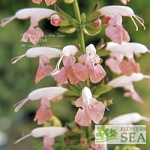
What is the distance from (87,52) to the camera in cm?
112

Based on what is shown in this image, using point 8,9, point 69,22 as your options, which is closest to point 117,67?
point 69,22

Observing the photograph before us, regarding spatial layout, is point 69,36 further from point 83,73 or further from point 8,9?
point 83,73

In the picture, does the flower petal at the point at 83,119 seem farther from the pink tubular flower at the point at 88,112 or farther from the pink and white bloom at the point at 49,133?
the pink and white bloom at the point at 49,133

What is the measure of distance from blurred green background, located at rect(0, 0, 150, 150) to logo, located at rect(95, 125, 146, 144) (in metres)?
1.73

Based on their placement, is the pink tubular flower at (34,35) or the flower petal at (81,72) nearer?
the flower petal at (81,72)

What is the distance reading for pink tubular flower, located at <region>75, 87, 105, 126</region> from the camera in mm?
1053

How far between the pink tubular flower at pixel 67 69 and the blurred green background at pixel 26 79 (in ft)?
6.20

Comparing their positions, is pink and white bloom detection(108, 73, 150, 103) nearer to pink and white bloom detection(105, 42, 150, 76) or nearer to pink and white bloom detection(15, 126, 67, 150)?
pink and white bloom detection(105, 42, 150, 76)

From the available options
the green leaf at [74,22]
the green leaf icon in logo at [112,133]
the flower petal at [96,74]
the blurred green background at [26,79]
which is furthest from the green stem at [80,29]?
the blurred green background at [26,79]

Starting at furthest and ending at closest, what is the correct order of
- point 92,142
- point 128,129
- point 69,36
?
point 69,36 < point 128,129 < point 92,142

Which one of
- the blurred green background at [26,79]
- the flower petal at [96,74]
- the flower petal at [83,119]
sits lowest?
the flower petal at [83,119]

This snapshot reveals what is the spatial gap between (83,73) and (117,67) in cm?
31

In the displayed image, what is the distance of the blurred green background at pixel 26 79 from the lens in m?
3.13

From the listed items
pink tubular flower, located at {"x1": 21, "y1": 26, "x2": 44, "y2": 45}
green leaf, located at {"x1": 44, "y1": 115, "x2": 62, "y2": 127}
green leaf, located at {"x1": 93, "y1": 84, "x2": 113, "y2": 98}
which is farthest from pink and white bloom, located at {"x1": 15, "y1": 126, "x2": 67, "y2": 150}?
pink tubular flower, located at {"x1": 21, "y1": 26, "x2": 44, "y2": 45}
